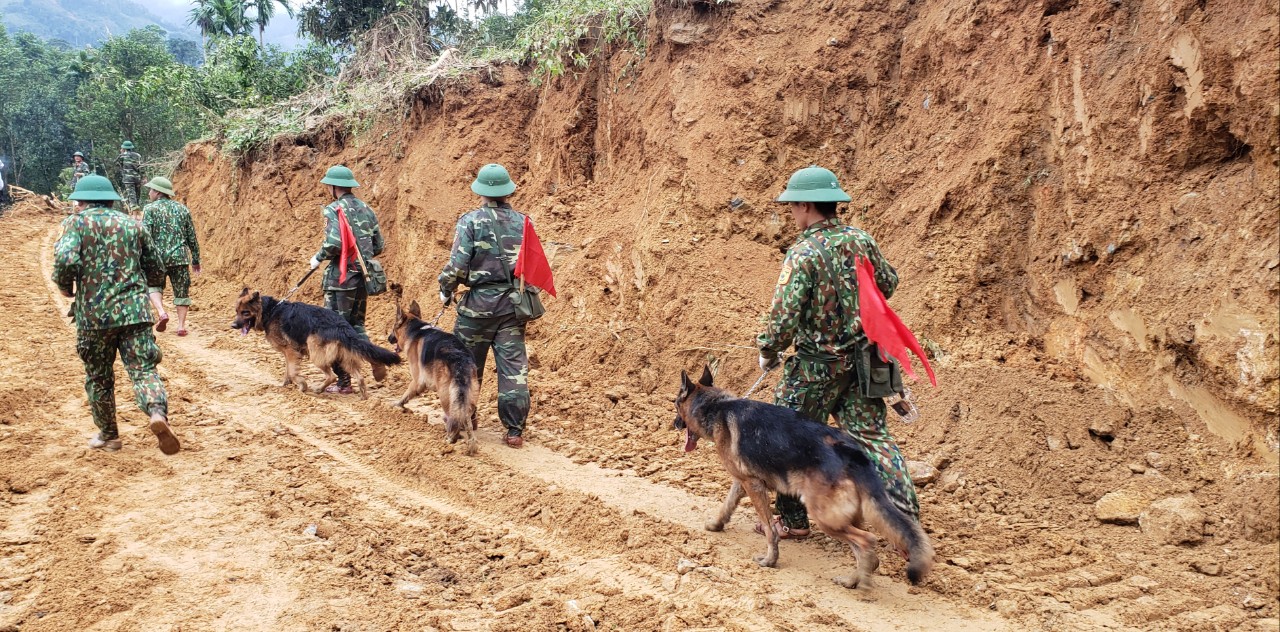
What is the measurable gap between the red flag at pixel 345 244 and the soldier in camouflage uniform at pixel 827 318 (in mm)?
5869

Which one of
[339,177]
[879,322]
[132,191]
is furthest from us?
[132,191]

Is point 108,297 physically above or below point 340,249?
below

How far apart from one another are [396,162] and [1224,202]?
479 inches

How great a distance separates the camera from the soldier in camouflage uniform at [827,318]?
14.9ft

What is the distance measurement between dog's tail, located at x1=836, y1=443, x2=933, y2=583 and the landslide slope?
574 mm

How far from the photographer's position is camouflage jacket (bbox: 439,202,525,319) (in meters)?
6.85

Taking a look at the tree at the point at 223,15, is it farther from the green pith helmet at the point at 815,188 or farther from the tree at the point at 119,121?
the green pith helmet at the point at 815,188

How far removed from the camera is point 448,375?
6746 mm

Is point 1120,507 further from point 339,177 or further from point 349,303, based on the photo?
point 339,177

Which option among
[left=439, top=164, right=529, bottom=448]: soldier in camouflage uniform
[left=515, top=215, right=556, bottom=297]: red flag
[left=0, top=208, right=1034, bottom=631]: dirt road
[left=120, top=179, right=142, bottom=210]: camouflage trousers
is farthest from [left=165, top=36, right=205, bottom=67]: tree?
[left=515, top=215, right=556, bottom=297]: red flag

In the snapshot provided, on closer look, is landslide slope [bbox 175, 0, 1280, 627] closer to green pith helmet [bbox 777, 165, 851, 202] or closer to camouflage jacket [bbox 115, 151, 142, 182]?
green pith helmet [bbox 777, 165, 851, 202]

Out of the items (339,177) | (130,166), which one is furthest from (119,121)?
(339,177)

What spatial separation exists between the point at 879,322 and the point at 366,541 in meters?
3.56

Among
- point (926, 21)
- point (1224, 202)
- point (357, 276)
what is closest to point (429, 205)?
point (357, 276)
